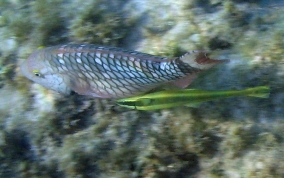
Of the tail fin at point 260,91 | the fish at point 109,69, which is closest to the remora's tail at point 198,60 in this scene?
the fish at point 109,69

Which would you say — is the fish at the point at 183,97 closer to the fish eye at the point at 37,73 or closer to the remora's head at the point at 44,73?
the remora's head at the point at 44,73

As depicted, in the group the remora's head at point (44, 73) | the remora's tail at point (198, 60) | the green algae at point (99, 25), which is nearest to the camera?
the remora's tail at point (198, 60)

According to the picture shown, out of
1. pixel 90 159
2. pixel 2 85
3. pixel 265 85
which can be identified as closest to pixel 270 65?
pixel 265 85

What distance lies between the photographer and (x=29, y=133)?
3.18m

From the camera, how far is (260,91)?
236 centimetres

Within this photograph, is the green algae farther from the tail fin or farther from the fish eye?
the tail fin

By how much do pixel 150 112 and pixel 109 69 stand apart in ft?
1.80

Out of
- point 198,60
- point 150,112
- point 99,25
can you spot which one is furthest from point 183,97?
point 99,25

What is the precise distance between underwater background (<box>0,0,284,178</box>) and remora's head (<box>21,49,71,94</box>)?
0.85 ft

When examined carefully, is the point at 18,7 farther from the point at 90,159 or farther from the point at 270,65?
the point at 270,65

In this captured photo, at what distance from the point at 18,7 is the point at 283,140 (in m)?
3.11

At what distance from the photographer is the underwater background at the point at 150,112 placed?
8.33ft

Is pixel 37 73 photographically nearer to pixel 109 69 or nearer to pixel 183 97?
pixel 109 69

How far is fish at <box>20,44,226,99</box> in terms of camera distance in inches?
93.0
